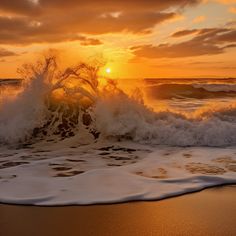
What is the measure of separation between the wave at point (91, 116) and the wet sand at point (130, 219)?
4140 mm

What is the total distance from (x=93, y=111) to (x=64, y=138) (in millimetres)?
1287

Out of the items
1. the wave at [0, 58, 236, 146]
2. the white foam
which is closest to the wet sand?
the white foam

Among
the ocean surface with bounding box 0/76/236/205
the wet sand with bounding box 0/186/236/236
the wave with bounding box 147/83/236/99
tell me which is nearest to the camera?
the wet sand with bounding box 0/186/236/236

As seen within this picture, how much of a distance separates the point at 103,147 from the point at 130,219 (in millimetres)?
4293

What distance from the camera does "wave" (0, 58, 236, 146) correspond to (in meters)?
8.98

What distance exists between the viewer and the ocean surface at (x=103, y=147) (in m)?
5.11

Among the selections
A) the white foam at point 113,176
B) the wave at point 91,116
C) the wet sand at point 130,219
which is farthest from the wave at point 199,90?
the wet sand at point 130,219

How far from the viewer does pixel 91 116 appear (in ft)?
33.0

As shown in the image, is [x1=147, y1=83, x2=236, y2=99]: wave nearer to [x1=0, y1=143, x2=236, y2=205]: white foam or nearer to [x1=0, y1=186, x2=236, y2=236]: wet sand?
[x1=0, y1=143, x2=236, y2=205]: white foam

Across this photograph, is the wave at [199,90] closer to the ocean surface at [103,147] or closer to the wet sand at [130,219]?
the ocean surface at [103,147]

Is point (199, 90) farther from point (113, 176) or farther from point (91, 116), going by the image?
point (113, 176)

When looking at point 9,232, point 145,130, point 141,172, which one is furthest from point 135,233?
point 145,130

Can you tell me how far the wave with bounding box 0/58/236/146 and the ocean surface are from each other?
24 mm

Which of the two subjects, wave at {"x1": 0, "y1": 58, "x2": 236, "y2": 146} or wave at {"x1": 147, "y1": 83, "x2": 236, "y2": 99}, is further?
wave at {"x1": 147, "y1": 83, "x2": 236, "y2": 99}
